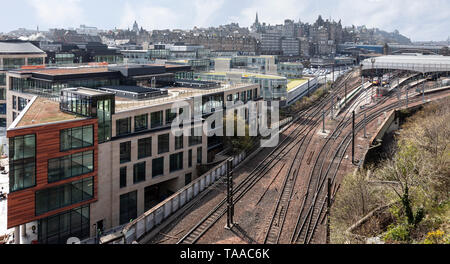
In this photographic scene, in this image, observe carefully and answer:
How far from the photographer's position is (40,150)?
106 feet

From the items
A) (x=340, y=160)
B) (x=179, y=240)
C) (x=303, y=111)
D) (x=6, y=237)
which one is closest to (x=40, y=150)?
(x=6, y=237)

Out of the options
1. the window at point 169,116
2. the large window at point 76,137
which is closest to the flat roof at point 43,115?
the large window at point 76,137

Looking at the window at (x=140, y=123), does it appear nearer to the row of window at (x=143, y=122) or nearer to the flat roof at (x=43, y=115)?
the row of window at (x=143, y=122)

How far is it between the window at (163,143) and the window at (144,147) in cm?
133

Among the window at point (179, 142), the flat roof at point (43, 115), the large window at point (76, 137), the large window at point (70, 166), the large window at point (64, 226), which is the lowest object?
the large window at point (64, 226)

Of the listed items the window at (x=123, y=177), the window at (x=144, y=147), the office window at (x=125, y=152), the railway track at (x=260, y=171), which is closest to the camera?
the railway track at (x=260, y=171)

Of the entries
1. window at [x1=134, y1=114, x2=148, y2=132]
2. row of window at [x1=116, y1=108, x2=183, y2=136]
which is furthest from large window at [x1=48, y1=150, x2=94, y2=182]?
window at [x1=134, y1=114, x2=148, y2=132]

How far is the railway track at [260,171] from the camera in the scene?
31.4 metres

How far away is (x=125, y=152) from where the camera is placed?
39.7 m

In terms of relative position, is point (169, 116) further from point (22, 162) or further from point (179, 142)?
point (22, 162)

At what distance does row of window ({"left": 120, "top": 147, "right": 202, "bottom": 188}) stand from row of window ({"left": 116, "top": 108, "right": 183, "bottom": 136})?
3.72m

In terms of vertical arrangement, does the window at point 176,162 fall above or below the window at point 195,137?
below

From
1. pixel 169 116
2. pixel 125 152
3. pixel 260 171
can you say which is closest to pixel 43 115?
pixel 125 152

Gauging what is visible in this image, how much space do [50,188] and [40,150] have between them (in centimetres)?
358
